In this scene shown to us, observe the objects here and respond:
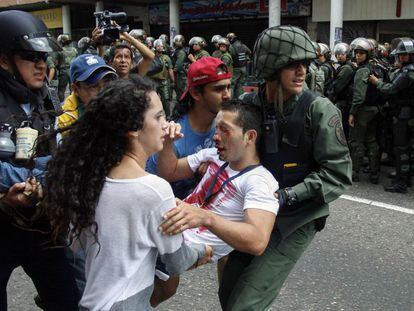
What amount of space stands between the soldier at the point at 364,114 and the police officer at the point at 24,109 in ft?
17.1

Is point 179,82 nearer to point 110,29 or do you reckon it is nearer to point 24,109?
point 110,29

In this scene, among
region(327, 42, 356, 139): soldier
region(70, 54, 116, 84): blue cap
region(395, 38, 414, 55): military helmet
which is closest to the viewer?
region(70, 54, 116, 84): blue cap

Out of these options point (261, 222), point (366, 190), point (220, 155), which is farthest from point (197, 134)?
point (366, 190)

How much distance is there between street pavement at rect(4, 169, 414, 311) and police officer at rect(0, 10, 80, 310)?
127cm

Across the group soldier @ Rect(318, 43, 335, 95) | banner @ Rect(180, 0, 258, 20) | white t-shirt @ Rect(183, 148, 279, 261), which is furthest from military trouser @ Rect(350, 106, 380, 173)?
banner @ Rect(180, 0, 258, 20)

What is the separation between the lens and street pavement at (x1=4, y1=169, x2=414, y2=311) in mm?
3559

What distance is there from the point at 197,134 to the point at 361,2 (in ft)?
55.9

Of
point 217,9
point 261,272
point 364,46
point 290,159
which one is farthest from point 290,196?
point 217,9

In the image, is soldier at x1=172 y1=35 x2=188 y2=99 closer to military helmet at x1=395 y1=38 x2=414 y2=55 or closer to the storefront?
the storefront

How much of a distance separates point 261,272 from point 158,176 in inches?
24.4

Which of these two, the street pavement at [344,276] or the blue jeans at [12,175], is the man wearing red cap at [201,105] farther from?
the street pavement at [344,276]

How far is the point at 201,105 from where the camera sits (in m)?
2.83

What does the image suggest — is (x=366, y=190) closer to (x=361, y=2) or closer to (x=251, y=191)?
(x=251, y=191)

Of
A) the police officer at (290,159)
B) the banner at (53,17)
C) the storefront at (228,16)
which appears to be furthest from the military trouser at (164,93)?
the banner at (53,17)
